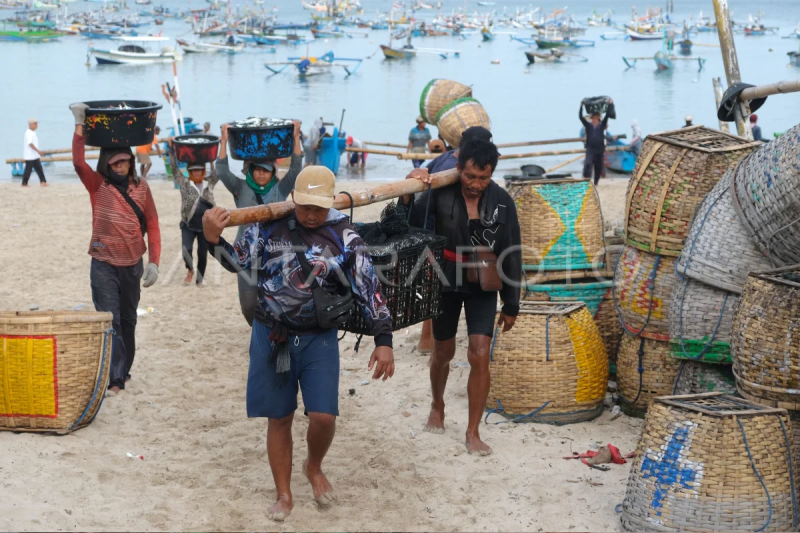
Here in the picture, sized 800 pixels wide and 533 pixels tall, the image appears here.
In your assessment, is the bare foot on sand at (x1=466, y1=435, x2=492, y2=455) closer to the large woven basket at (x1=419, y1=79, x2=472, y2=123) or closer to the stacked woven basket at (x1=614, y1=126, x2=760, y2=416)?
the stacked woven basket at (x1=614, y1=126, x2=760, y2=416)

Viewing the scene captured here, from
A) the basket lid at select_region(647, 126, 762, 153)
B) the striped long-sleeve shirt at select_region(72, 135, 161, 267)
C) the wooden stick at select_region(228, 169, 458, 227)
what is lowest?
the striped long-sleeve shirt at select_region(72, 135, 161, 267)

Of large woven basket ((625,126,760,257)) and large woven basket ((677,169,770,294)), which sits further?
large woven basket ((625,126,760,257))

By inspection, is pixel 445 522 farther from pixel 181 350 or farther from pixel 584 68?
pixel 584 68

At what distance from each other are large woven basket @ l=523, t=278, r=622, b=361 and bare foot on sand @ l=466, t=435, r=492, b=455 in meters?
1.51

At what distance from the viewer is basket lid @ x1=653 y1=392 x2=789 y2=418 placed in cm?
446

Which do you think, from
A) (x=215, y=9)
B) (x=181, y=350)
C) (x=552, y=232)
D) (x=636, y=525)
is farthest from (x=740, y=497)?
(x=215, y=9)

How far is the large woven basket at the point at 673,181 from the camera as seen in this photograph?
19.5ft

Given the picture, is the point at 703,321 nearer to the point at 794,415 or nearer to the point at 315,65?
the point at 794,415

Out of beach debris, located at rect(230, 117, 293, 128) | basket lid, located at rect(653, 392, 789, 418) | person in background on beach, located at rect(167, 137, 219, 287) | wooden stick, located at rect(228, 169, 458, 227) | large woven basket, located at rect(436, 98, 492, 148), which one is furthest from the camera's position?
person in background on beach, located at rect(167, 137, 219, 287)

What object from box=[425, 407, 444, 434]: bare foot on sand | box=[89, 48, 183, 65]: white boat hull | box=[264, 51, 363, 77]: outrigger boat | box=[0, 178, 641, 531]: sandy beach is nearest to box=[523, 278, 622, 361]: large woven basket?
box=[0, 178, 641, 531]: sandy beach

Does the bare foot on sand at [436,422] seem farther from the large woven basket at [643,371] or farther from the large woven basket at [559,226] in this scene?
the large woven basket at [559,226]

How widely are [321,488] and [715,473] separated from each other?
2.01 m

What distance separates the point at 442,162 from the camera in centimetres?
654

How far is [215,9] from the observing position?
506 feet
